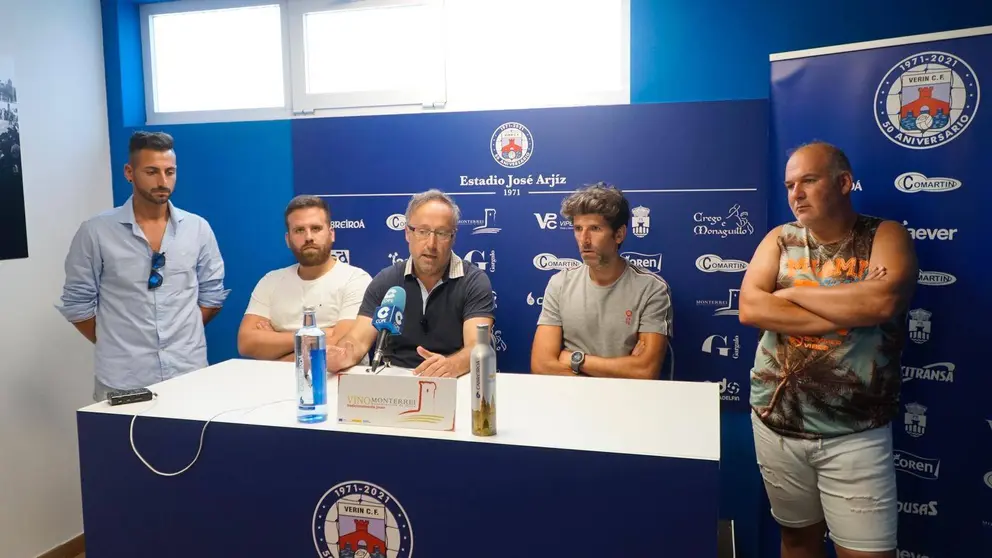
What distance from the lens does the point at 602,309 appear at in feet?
8.71

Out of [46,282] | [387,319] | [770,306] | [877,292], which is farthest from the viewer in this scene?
[46,282]

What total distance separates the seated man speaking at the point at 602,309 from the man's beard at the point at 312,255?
1064 mm

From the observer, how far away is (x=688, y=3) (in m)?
3.08

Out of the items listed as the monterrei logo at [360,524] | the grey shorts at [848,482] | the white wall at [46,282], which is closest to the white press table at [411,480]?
the monterrei logo at [360,524]

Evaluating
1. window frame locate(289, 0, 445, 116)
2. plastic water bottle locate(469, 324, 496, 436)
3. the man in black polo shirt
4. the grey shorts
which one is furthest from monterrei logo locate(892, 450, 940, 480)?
window frame locate(289, 0, 445, 116)

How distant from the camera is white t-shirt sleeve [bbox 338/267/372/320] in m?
3.00

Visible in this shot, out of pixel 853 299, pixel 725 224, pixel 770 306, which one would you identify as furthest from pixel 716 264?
pixel 853 299

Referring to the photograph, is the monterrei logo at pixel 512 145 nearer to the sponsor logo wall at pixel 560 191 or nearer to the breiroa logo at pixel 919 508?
the sponsor logo wall at pixel 560 191

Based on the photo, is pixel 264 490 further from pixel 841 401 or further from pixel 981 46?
pixel 981 46

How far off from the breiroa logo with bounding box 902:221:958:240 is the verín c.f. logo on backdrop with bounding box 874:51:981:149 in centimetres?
30

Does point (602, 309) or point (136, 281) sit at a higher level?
point (136, 281)

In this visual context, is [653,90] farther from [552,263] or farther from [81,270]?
[81,270]

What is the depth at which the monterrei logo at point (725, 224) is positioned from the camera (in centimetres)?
287

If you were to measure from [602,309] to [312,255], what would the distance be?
132cm
